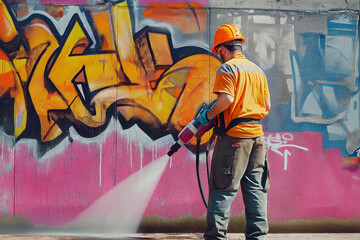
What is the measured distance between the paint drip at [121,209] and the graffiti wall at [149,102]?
25 millimetres

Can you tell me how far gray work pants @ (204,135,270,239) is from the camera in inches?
132

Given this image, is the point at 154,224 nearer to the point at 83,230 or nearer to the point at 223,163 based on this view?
the point at 83,230

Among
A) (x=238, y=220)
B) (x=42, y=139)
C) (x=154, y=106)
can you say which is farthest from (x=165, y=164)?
(x=42, y=139)

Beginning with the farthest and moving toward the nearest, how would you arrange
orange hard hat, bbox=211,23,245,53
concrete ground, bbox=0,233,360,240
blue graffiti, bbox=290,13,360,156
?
blue graffiti, bbox=290,13,360,156 < concrete ground, bbox=0,233,360,240 < orange hard hat, bbox=211,23,245,53

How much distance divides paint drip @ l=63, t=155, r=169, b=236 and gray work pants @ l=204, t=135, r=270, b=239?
144 centimetres

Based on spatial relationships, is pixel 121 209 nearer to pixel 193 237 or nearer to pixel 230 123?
pixel 193 237

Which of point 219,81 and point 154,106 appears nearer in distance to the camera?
point 219,81

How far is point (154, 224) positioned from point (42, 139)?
61.3 inches

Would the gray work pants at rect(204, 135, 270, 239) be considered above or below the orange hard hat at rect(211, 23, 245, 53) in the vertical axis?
below

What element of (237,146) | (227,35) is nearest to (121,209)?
(237,146)

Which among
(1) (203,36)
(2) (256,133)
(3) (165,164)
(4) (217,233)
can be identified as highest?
(1) (203,36)

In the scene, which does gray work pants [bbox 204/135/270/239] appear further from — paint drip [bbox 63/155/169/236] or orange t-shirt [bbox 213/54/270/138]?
paint drip [bbox 63/155/169/236]

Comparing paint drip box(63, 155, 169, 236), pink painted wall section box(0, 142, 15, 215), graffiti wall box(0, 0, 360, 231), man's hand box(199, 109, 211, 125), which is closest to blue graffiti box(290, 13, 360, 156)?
graffiti wall box(0, 0, 360, 231)

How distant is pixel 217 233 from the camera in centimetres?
330
